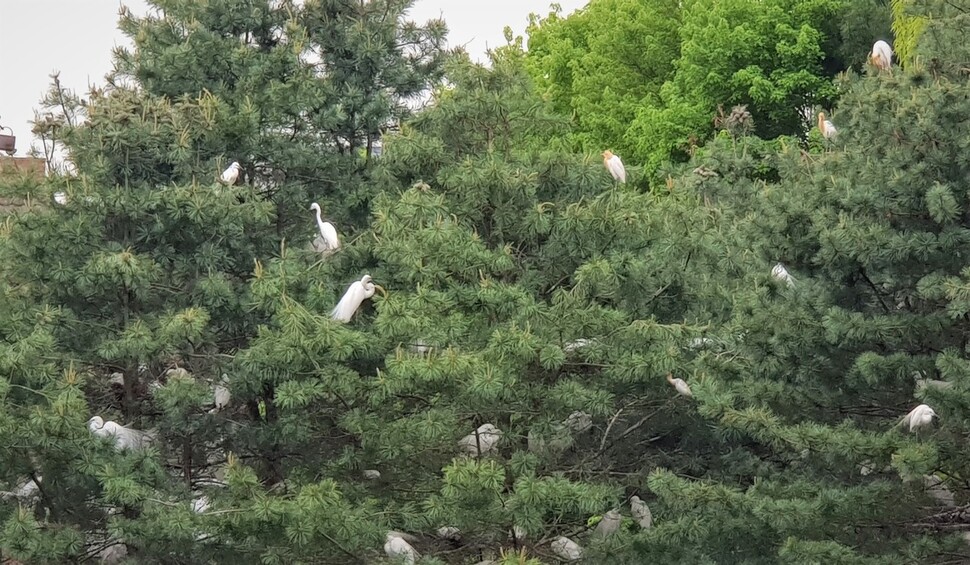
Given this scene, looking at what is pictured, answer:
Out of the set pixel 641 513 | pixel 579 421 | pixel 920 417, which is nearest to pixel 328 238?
pixel 579 421

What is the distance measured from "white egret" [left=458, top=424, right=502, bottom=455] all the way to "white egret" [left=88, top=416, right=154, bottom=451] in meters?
2.89

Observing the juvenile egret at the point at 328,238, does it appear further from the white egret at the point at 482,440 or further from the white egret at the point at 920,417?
the white egret at the point at 920,417

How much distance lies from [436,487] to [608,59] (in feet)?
58.7

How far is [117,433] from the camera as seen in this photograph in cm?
1308

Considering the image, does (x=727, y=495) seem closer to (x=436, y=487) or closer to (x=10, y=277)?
(x=436, y=487)

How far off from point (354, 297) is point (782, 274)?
3697mm

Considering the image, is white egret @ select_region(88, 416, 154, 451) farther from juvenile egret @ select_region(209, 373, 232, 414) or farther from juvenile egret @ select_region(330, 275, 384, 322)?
juvenile egret @ select_region(330, 275, 384, 322)

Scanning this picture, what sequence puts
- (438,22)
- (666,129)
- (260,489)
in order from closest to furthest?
(260,489), (438,22), (666,129)

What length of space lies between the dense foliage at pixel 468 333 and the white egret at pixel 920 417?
0.36 feet

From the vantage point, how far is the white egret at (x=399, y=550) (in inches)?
482

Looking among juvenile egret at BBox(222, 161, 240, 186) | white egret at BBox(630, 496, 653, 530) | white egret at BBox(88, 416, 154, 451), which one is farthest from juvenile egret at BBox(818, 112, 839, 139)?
white egret at BBox(88, 416, 154, 451)

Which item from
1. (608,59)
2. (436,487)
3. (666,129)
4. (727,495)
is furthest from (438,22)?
(608,59)

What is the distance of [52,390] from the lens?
12.9m

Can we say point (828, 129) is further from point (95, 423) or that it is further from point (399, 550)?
point (95, 423)
